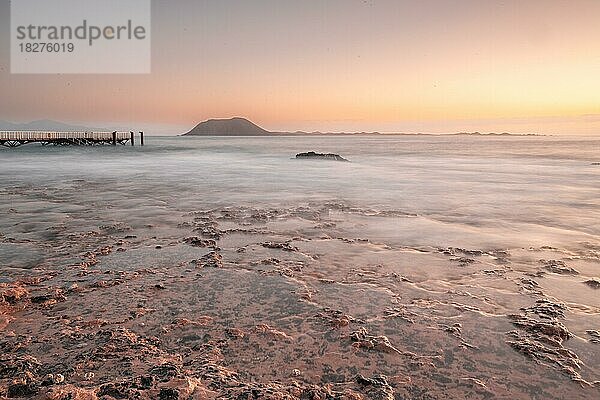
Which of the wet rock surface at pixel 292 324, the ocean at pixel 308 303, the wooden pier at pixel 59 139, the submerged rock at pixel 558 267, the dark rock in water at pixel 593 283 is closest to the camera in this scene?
the wet rock surface at pixel 292 324

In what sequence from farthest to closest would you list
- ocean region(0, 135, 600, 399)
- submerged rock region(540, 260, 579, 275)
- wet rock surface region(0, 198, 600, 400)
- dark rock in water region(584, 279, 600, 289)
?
submerged rock region(540, 260, 579, 275) < dark rock in water region(584, 279, 600, 289) < ocean region(0, 135, 600, 399) < wet rock surface region(0, 198, 600, 400)

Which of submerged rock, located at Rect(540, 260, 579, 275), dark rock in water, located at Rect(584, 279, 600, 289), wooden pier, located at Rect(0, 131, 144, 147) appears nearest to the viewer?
dark rock in water, located at Rect(584, 279, 600, 289)

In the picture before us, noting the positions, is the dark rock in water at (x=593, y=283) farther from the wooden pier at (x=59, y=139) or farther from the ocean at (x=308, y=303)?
the wooden pier at (x=59, y=139)

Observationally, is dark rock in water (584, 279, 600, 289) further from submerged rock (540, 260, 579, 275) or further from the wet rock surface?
submerged rock (540, 260, 579, 275)

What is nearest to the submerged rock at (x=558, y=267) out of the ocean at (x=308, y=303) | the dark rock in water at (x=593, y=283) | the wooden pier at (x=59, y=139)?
the ocean at (x=308, y=303)

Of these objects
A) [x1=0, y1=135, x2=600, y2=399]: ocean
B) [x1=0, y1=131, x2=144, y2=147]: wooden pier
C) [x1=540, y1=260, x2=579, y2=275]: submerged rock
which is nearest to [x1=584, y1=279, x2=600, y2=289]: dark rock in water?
[x1=0, y1=135, x2=600, y2=399]: ocean

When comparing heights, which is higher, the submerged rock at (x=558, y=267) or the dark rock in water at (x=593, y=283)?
the submerged rock at (x=558, y=267)

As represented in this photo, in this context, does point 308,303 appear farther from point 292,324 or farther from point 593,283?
point 593,283

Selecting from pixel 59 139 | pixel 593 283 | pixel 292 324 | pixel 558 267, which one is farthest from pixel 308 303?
pixel 59 139

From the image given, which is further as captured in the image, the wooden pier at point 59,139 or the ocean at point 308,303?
the wooden pier at point 59,139

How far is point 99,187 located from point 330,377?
564 inches

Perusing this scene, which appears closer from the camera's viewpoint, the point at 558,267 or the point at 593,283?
the point at 593,283

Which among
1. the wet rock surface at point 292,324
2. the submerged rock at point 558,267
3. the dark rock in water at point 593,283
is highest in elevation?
the submerged rock at point 558,267

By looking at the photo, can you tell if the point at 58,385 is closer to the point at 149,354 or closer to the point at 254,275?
the point at 149,354
